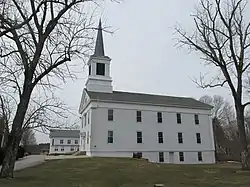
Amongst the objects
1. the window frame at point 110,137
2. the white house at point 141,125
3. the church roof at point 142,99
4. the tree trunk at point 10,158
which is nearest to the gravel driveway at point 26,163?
the white house at point 141,125

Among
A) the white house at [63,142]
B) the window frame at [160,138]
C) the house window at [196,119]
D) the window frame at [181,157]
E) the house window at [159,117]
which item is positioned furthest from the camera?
the white house at [63,142]

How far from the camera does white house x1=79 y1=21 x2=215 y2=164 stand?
114 ft

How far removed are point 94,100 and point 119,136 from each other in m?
5.78

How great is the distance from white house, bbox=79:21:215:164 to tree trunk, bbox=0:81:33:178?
20399mm

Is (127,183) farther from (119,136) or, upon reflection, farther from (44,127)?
(119,136)

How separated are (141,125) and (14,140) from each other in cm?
2494

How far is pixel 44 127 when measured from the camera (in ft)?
57.4

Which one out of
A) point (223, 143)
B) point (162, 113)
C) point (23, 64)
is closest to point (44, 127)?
point (23, 64)

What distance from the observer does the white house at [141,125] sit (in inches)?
1363

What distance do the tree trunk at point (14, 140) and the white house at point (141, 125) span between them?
66.9 feet

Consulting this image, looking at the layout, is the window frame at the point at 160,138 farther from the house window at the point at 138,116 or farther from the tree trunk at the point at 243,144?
the tree trunk at the point at 243,144

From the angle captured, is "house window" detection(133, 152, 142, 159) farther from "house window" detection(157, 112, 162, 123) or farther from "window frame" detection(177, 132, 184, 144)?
"window frame" detection(177, 132, 184, 144)

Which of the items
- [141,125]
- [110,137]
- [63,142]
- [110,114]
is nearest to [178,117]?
[141,125]

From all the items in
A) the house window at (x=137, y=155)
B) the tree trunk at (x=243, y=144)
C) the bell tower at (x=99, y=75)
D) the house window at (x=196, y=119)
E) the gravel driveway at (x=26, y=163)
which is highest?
the bell tower at (x=99, y=75)
